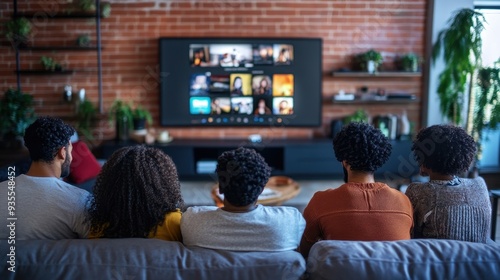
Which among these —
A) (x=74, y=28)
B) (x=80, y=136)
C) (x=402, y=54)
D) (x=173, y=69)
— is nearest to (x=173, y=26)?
(x=173, y=69)

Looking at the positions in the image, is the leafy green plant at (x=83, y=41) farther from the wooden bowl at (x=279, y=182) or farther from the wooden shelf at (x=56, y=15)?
the wooden bowl at (x=279, y=182)

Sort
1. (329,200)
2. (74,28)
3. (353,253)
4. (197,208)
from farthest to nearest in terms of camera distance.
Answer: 1. (74,28)
2. (329,200)
3. (197,208)
4. (353,253)

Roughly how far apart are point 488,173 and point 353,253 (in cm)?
440

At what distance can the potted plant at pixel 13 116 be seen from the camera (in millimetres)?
4898

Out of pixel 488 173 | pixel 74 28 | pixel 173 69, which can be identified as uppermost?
pixel 74 28

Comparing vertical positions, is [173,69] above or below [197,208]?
above

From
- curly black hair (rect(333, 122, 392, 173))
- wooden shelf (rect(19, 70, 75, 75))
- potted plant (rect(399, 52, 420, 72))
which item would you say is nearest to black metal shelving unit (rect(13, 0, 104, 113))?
wooden shelf (rect(19, 70, 75, 75))

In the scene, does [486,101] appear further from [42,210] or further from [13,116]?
[13,116]

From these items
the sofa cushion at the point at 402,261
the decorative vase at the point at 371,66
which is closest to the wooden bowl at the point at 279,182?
the decorative vase at the point at 371,66

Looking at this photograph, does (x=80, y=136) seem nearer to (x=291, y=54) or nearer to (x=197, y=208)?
(x=291, y=54)

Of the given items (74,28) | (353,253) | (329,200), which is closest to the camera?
(353,253)

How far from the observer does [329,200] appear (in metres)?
1.91

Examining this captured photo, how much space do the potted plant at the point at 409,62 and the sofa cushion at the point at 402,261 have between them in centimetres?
399

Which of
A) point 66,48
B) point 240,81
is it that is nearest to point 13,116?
point 66,48
